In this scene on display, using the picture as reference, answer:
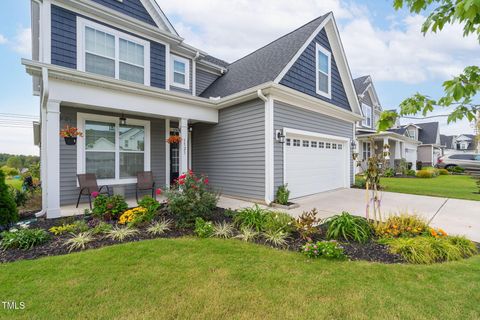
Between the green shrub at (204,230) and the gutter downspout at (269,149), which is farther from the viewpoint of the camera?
the gutter downspout at (269,149)

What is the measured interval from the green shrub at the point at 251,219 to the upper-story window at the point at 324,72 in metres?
6.05

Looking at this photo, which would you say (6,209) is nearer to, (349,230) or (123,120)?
(123,120)

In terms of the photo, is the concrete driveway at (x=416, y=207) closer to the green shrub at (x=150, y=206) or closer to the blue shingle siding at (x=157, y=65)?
the green shrub at (x=150, y=206)

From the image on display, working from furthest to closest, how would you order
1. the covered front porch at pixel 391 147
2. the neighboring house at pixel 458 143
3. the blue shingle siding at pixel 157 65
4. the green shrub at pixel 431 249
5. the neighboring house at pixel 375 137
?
the neighboring house at pixel 458 143 → the neighboring house at pixel 375 137 → the covered front porch at pixel 391 147 → the blue shingle siding at pixel 157 65 → the green shrub at pixel 431 249

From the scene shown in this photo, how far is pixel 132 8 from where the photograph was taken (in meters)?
7.63

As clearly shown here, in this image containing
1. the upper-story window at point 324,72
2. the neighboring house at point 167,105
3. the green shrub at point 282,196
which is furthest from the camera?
the upper-story window at point 324,72

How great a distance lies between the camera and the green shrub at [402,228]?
12.8 feet

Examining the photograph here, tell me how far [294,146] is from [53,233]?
653 centimetres

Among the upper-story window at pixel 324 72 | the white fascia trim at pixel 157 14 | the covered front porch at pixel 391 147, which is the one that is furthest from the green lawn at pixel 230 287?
the covered front porch at pixel 391 147

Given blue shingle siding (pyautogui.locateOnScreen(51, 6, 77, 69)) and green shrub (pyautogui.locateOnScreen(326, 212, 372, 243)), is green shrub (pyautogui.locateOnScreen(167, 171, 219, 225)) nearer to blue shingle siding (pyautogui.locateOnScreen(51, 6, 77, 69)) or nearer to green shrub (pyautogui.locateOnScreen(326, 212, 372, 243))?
green shrub (pyautogui.locateOnScreen(326, 212, 372, 243))

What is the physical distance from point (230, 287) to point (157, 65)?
7.83 m

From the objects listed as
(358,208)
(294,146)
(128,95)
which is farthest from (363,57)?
(128,95)

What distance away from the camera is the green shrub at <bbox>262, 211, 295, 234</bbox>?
4211 mm

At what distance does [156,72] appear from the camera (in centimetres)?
791
